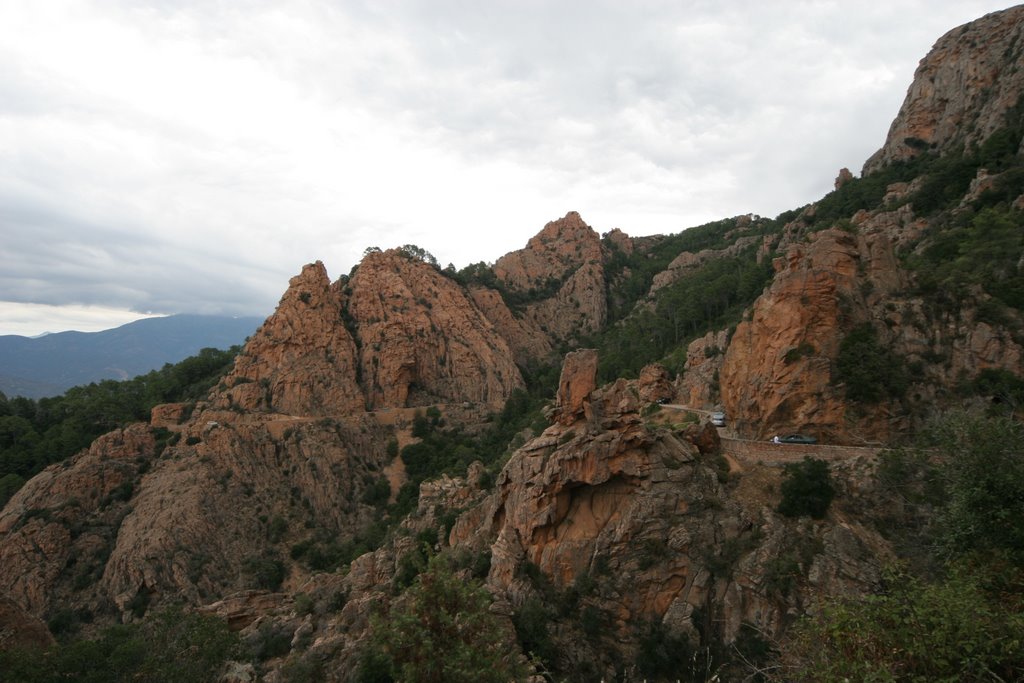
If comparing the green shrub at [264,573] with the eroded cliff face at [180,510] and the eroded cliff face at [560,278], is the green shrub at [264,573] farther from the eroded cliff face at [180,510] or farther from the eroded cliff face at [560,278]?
the eroded cliff face at [560,278]

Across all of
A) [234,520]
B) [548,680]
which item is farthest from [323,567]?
[548,680]

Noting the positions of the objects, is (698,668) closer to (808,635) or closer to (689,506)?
(689,506)

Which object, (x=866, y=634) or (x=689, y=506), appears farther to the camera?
(x=689, y=506)

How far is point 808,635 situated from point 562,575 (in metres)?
14.6

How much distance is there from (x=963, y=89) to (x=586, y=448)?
7942 cm

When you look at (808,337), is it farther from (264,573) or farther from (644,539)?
(264,573)

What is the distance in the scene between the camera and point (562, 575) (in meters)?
24.1

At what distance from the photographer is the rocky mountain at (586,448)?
73.7 feet

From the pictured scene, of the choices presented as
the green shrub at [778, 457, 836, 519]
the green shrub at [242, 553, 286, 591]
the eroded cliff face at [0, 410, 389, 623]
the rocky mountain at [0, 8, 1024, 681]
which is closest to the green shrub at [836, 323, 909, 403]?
the rocky mountain at [0, 8, 1024, 681]

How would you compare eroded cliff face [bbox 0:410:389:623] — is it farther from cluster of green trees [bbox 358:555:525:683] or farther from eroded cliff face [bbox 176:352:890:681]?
cluster of green trees [bbox 358:555:525:683]

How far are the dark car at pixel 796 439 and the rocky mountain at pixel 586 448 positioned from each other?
60cm

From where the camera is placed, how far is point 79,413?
58594 mm

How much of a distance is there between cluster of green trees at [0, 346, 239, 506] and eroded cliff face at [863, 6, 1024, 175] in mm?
97243

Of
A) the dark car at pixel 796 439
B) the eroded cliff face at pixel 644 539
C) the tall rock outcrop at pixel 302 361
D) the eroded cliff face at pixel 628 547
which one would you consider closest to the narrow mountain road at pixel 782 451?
the dark car at pixel 796 439
